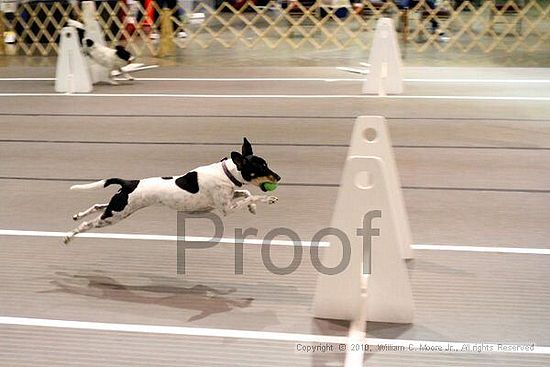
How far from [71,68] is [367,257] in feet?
19.2

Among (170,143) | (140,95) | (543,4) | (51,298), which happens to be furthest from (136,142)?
(543,4)

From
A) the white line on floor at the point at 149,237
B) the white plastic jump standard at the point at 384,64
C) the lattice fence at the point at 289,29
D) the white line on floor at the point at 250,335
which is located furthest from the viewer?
the lattice fence at the point at 289,29

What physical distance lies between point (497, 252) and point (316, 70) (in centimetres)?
582

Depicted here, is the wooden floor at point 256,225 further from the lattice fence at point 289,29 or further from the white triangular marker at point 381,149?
the lattice fence at point 289,29

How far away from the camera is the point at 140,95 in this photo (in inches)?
290

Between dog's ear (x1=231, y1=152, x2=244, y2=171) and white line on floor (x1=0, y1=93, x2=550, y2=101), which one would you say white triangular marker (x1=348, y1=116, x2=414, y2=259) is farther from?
white line on floor (x1=0, y1=93, x2=550, y2=101)

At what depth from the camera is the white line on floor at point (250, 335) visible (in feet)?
7.79

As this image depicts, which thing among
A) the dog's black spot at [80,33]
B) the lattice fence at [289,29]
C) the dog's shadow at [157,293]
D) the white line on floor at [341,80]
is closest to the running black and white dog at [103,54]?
the dog's black spot at [80,33]

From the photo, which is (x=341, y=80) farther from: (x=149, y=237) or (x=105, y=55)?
(x=149, y=237)

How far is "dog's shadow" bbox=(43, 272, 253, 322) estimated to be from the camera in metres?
2.72

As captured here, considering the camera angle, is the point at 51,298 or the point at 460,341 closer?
the point at 460,341

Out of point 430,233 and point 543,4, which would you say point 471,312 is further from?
point 543,4

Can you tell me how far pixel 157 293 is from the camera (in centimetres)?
284

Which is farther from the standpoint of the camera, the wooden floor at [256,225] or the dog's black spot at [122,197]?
the dog's black spot at [122,197]
